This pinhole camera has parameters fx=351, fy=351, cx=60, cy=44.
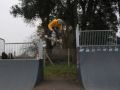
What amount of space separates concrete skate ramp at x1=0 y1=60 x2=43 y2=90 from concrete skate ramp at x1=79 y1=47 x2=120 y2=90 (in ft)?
8.05

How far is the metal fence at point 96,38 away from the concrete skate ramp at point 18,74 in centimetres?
259

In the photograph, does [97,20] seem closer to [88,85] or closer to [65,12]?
[65,12]

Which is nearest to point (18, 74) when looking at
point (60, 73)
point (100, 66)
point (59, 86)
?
point (59, 86)

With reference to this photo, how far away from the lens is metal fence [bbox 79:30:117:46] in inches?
703

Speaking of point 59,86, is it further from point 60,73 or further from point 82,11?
point 82,11

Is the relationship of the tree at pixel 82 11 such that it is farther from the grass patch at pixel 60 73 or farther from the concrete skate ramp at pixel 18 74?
Answer: the concrete skate ramp at pixel 18 74

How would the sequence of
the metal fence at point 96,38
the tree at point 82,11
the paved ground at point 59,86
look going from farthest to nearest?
the tree at point 82,11
the metal fence at point 96,38
the paved ground at point 59,86

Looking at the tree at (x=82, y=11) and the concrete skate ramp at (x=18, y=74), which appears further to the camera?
the tree at (x=82, y=11)

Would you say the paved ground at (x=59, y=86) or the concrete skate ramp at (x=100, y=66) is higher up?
the concrete skate ramp at (x=100, y=66)

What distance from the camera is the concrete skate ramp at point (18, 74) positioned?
17.6 meters

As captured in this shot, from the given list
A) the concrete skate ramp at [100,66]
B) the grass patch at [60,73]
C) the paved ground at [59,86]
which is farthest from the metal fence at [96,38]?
the grass patch at [60,73]

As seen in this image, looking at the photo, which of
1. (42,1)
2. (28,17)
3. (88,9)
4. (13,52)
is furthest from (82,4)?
(13,52)

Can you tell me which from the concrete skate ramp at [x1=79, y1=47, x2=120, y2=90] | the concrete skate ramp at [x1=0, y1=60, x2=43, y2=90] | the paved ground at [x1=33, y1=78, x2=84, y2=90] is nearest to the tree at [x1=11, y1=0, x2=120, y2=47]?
Answer: the paved ground at [x1=33, y1=78, x2=84, y2=90]

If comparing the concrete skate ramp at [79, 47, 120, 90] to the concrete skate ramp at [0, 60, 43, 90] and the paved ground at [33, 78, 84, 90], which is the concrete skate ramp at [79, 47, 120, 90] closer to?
the paved ground at [33, 78, 84, 90]
